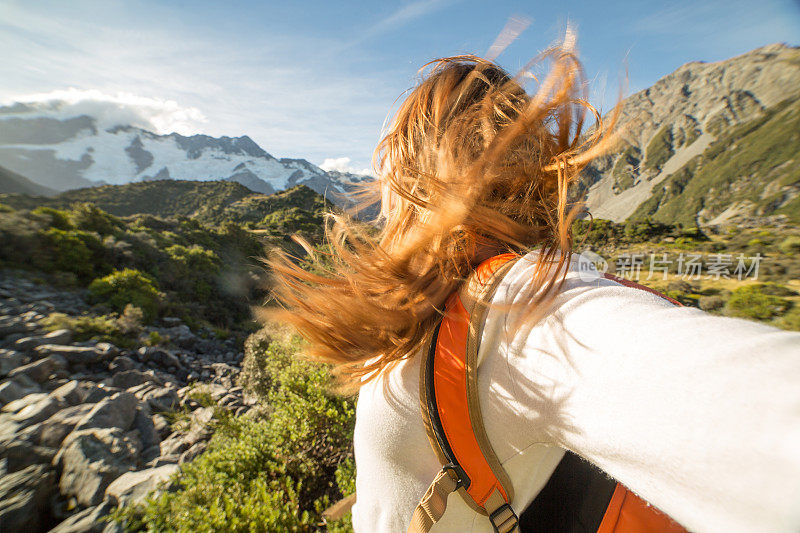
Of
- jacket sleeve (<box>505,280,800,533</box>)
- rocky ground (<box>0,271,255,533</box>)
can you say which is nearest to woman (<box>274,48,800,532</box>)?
jacket sleeve (<box>505,280,800,533</box>)

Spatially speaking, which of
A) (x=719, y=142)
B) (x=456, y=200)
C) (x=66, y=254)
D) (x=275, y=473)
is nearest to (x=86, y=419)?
(x=275, y=473)

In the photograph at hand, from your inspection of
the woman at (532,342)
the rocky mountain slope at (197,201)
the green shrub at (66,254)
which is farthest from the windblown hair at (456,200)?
the rocky mountain slope at (197,201)

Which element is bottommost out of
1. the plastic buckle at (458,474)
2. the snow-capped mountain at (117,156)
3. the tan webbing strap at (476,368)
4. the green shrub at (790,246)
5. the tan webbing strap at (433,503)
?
the snow-capped mountain at (117,156)

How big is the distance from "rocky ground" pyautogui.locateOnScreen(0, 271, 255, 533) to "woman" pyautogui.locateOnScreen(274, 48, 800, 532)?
3.81 m

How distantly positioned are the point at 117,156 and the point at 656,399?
538 feet

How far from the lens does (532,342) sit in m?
0.60

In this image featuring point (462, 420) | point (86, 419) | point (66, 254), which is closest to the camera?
point (462, 420)

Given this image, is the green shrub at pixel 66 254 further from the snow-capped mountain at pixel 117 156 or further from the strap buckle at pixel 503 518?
the snow-capped mountain at pixel 117 156

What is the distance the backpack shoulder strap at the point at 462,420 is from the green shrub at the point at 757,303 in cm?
1252

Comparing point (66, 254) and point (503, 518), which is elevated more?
point (503, 518)

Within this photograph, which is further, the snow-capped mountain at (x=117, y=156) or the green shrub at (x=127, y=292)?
the snow-capped mountain at (x=117, y=156)

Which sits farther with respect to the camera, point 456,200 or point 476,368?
point 456,200

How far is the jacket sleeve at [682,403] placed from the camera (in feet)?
1.15

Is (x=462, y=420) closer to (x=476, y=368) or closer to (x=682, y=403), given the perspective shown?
(x=476, y=368)
